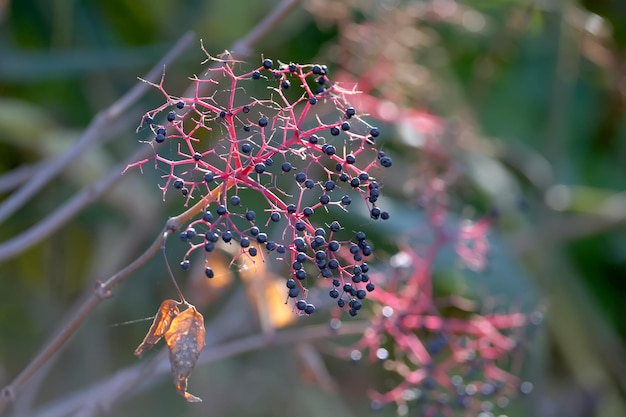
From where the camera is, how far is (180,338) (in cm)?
39

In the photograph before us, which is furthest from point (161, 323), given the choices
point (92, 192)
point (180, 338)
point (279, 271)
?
point (279, 271)

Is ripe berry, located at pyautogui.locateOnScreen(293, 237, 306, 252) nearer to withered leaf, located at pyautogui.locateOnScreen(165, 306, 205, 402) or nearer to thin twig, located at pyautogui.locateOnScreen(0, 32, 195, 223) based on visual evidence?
withered leaf, located at pyautogui.locateOnScreen(165, 306, 205, 402)

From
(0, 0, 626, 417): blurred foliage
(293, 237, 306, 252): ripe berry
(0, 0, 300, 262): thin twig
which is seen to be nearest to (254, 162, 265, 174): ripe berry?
(293, 237, 306, 252): ripe berry

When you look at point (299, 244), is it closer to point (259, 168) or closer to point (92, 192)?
point (259, 168)

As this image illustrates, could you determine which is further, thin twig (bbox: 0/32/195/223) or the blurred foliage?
the blurred foliage

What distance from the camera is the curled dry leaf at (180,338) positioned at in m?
0.39

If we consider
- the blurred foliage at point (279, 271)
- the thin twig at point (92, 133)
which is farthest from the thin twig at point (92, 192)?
the blurred foliage at point (279, 271)

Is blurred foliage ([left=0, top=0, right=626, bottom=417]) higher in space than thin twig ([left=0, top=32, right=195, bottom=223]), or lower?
lower

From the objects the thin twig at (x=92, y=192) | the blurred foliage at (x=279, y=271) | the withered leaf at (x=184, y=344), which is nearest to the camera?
the withered leaf at (x=184, y=344)

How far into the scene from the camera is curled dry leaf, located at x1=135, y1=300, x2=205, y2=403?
1.27 ft

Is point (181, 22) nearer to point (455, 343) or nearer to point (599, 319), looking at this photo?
point (455, 343)

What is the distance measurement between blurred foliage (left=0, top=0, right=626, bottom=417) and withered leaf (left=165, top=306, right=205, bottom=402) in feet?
2.15

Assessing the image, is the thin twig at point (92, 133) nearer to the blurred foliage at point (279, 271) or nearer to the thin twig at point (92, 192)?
the thin twig at point (92, 192)

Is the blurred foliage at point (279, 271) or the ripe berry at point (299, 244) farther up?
the ripe berry at point (299, 244)
